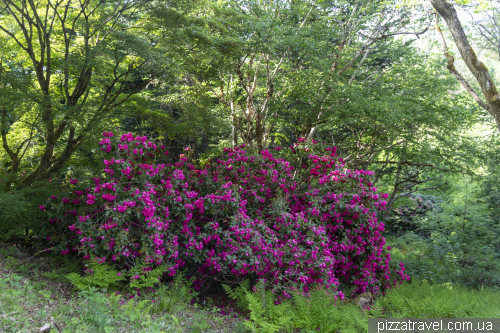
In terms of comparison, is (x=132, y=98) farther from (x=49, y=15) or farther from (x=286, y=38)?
(x=286, y=38)

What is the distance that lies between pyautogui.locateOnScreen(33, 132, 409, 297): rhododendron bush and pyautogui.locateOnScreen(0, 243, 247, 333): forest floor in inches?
19.5

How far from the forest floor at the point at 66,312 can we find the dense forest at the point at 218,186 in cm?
2

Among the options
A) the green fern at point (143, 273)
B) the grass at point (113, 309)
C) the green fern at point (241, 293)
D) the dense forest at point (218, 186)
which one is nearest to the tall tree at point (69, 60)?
the dense forest at point (218, 186)

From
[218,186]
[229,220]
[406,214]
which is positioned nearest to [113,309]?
[229,220]

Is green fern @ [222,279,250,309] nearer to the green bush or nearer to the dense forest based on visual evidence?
the dense forest

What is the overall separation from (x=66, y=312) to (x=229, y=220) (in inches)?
94.7

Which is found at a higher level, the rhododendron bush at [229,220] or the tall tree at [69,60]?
the tall tree at [69,60]

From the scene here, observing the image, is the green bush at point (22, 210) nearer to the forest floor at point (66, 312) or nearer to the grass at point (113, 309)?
the grass at point (113, 309)

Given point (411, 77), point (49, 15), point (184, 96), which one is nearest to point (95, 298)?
point (49, 15)

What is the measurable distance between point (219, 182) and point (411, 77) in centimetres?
626

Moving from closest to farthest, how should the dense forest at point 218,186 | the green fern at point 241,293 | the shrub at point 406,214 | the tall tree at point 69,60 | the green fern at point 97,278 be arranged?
the green fern at point 97,278
the dense forest at point 218,186
the green fern at point 241,293
the tall tree at point 69,60
the shrub at point 406,214

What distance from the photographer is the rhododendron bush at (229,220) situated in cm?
421

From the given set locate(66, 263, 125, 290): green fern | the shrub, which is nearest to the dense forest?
locate(66, 263, 125, 290): green fern

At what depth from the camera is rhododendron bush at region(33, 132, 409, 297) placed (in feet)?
13.8
